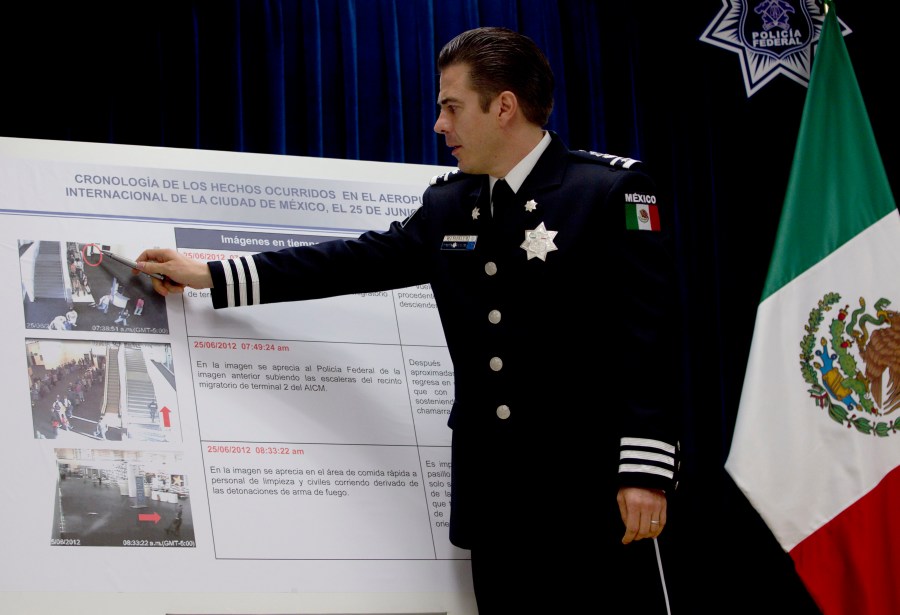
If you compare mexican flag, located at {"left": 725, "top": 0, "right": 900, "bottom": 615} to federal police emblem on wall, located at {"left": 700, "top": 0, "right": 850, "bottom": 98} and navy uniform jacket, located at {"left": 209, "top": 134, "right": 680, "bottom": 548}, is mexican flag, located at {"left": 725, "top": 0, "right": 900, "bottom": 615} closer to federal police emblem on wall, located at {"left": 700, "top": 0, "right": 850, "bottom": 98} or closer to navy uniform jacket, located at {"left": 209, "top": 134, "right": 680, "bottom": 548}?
federal police emblem on wall, located at {"left": 700, "top": 0, "right": 850, "bottom": 98}

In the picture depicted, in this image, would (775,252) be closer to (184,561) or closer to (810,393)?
(810,393)

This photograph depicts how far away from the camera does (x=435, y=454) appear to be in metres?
2.24

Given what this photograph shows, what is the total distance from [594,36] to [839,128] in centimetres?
86

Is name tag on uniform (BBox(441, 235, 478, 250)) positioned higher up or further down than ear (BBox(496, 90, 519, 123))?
further down

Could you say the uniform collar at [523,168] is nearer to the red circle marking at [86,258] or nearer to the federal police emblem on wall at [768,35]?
the red circle marking at [86,258]

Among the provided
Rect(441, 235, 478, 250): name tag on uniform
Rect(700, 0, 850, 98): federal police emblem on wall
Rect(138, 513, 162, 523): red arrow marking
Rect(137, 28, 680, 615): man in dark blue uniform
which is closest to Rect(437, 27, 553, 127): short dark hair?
Rect(137, 28, 680, 615): man in dark blue uniform

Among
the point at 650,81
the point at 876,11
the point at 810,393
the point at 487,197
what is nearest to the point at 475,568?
the point at 487,197

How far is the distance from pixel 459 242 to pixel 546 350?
302mm

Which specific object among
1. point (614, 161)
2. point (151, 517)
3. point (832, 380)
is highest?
point (614, 161)

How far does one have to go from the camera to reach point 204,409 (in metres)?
2.11

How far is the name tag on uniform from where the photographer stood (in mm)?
2080

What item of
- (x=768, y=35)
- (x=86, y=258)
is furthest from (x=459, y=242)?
(x=768, y=35)

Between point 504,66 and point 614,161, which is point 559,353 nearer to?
point 614,161
